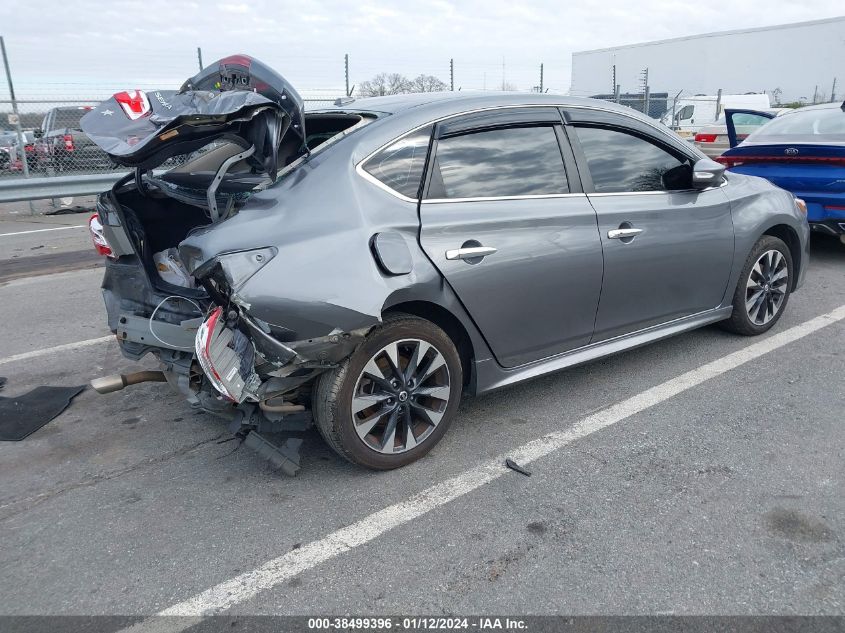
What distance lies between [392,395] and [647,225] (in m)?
1.84

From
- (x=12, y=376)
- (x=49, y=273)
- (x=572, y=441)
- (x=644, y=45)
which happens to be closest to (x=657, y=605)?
(x=572, y=441)

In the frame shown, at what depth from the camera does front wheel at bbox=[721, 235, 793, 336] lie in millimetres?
4664

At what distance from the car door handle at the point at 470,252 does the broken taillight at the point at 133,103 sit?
1518 millimetres

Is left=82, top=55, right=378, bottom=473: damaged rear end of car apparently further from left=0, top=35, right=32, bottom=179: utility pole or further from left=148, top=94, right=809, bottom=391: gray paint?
left=0, top=35, right=32, bottom=179: utility pole

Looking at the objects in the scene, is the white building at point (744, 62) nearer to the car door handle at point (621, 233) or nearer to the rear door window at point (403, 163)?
the car door handle at point (621, 233)

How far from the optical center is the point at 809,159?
21.4 feet

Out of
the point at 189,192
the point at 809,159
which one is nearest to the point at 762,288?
the point at 809,159

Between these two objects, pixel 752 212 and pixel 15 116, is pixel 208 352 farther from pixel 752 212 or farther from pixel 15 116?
pixel 15 116

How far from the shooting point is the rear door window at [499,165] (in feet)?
10.8

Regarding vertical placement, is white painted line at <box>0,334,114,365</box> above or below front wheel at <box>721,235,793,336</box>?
below

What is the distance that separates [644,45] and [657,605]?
59.4 metres

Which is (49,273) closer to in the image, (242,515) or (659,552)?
(242,515)

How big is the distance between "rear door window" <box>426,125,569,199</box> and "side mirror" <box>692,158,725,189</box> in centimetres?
97

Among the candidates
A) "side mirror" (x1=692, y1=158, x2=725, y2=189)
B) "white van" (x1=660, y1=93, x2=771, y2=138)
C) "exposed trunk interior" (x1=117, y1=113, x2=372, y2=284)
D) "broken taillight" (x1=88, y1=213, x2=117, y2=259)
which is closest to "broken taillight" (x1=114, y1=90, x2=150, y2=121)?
"exposed trunk interior" (x1=117, y1=113, x2=372, y2=284)
